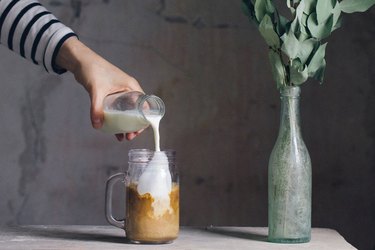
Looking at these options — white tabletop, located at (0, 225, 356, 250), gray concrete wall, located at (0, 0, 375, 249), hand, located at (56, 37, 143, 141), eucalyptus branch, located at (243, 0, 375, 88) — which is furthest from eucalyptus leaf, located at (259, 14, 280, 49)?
gray concrete wall, located at (0, 0, 375, 249)

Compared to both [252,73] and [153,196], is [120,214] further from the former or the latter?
[153,196]

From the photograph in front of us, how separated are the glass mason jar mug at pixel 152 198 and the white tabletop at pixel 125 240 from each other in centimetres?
2

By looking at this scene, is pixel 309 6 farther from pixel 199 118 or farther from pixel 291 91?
pixel 199 118

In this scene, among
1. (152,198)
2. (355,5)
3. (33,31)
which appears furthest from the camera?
(33,31)

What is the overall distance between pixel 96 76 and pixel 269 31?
1.09ft

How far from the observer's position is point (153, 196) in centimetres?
129

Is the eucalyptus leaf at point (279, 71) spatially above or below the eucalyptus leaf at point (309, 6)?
below

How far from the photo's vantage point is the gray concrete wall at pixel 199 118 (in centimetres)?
241

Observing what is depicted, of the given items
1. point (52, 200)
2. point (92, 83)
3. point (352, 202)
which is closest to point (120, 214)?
point (52, 200)

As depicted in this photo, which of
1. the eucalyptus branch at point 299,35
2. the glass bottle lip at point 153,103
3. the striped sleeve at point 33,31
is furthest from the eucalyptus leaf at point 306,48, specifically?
the striped sleeve at point 33,31

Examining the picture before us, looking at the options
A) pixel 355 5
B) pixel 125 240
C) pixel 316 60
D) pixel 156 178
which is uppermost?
pixel 355 5

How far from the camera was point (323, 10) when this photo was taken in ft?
4.52

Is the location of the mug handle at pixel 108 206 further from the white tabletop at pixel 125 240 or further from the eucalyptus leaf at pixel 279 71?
the eucalyptus leaf at pixel 279 71

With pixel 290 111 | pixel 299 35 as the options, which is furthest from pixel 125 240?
pixel 299 35
